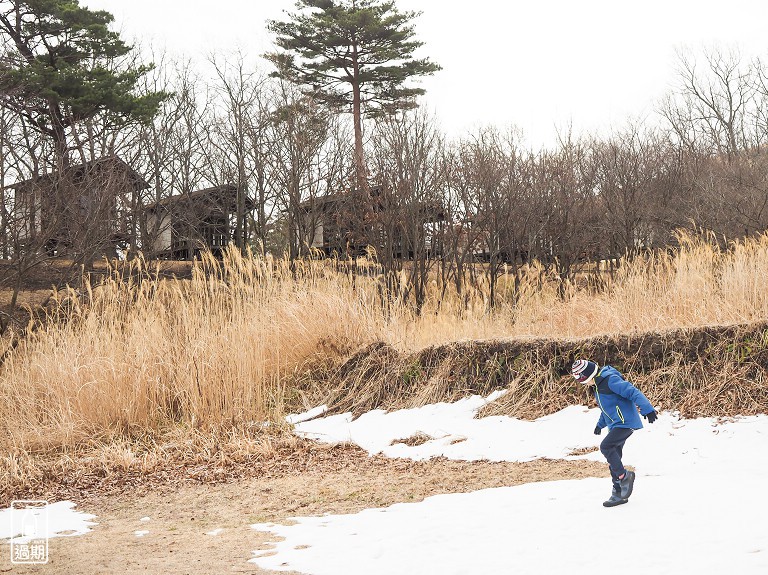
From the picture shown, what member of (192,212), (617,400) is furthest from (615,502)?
(192,212)

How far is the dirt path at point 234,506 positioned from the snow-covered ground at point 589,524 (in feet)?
0.89

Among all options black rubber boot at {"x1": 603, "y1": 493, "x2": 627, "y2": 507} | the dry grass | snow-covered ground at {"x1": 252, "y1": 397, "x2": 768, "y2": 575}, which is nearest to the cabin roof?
the dry grass

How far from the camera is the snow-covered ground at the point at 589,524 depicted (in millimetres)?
3859

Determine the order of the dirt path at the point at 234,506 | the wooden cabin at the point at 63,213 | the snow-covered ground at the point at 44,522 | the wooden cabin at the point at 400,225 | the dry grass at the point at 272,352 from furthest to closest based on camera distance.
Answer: the wooden cabin at the point at 400,225, the wooden cabin at the point at 63,213, the dry grass at the point at 272,352, the snow-covered ground at the point at 44,522, the dirt path at the point at 234,506

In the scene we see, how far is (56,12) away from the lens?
22406 millimetres

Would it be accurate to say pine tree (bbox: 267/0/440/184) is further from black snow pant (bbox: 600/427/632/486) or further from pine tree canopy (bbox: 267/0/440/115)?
black snow pant (bbox: 600/427/632/486)

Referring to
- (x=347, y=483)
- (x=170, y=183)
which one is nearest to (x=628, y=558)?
(x=347, y=483)

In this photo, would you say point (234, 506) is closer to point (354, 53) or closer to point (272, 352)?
point (272, 352)

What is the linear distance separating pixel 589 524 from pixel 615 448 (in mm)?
524

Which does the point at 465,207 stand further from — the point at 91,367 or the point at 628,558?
the point at 628,558

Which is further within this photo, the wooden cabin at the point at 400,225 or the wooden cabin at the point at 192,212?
the wooden cabin at the point at 192,212

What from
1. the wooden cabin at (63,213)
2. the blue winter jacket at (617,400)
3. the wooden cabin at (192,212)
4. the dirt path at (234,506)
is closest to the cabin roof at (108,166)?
the wooden cabin at (63,213)

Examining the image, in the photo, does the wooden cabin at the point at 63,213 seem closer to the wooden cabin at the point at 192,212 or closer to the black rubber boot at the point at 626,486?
the wooden cabin at the point at 192,212

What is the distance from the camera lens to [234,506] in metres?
5.96
